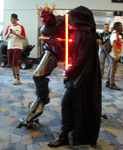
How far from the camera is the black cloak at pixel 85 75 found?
6.63ft

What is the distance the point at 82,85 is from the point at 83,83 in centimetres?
2

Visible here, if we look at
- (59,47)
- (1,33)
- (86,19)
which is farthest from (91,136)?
(1,33)

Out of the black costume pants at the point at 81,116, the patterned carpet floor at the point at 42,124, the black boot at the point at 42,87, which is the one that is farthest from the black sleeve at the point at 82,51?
the patterned carpet floor at the point at 42,124

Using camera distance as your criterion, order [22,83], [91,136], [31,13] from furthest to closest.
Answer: [31,13] < [22,83] < [91,136]

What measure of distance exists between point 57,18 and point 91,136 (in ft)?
4.55

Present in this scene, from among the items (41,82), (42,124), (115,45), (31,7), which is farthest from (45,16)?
(31,7)

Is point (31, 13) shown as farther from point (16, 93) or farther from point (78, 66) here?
point (78, 66)

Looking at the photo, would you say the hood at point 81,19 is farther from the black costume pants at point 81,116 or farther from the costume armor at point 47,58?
the black costume pants at point 81,116

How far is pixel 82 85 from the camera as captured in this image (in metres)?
2.10

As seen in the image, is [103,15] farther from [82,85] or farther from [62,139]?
[62,139]

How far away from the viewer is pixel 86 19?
82.0 inches

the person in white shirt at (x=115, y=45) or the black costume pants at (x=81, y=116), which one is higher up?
the person in white shirt at (x=115, y=45)

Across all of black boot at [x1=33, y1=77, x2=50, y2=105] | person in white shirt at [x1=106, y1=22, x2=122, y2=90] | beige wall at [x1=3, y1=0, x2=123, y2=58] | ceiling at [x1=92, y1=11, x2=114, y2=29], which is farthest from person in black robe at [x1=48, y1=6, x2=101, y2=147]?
ceiling at [x1=92, y1=11, x2=114, y2=29]

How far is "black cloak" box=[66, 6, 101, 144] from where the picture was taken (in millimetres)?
2020
